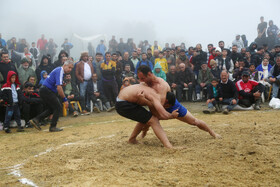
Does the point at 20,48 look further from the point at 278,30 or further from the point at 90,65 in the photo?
the point at 278,30

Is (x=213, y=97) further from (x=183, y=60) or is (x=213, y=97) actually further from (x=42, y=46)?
(x=42, y=46)

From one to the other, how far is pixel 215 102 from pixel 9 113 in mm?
5010

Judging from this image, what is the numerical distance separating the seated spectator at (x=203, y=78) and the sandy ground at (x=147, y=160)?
4.60 m

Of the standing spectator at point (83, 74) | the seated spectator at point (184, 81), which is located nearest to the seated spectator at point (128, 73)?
the standing spectator at point (83, 74)

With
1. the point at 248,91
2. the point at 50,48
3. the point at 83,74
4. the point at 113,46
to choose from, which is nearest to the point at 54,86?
the point at 83,74

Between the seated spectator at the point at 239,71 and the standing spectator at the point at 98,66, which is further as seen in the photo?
the standing spectator at the point at 98,66

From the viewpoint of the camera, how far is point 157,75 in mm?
9703

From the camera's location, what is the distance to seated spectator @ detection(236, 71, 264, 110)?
7793mm

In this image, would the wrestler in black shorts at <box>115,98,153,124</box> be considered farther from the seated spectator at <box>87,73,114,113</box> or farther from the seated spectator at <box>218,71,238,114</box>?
the seated spectator at <box>87,73,114,113</box>

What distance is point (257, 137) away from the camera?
13.9 feet

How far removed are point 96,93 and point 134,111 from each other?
5.29 meters

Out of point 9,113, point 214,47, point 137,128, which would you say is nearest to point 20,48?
point 9,113

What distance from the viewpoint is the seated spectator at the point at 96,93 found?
9.14 meters

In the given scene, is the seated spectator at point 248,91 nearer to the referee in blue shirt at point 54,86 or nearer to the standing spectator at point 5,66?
the referee in blue shirt at point 54,86
